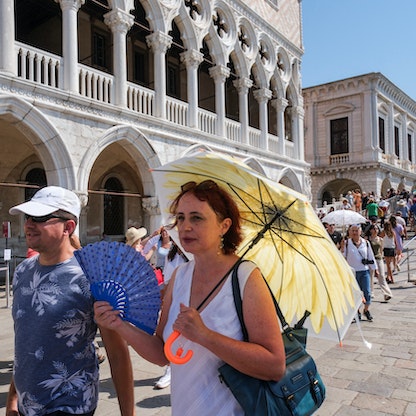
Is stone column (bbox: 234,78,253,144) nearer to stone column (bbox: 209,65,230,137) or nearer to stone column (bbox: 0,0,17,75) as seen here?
stone column (bbox: 209,65,230,137)

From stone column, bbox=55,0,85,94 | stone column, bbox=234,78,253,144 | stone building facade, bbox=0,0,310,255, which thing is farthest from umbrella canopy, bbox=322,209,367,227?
stone column, bbox=234,78,253,144

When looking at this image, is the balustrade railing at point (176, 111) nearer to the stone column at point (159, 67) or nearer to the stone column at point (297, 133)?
the stone column at point (159, 67)

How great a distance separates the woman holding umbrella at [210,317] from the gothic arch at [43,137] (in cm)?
839

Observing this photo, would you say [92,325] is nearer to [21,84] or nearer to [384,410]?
[384,410]

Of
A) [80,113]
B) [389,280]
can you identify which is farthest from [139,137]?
[389,280]

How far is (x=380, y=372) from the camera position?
15.0 ft

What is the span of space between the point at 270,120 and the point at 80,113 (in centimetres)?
1287

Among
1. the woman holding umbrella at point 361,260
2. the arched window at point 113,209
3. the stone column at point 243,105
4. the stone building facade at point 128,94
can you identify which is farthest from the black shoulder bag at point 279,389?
the stone column at point 243,105

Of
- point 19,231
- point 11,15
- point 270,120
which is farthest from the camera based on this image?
point 270,120

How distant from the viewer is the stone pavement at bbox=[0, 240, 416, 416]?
367 cm

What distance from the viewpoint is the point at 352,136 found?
97.4ft

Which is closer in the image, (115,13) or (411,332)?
(411,332)

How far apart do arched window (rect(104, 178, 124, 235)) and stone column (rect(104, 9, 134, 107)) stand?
5.07 metres

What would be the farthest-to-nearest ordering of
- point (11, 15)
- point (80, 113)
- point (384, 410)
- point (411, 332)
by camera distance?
point (80, 113) < point (11, 15) < point (411, 332) < point (384, 410)
